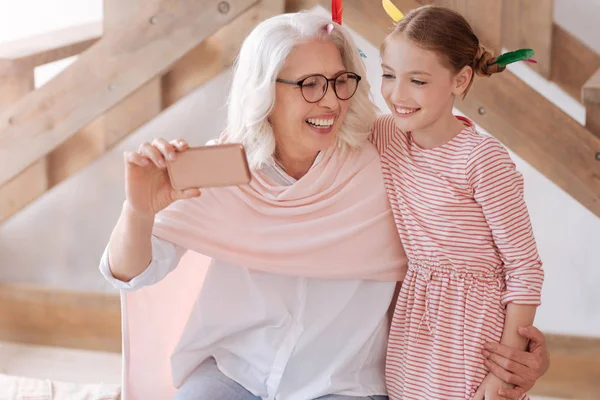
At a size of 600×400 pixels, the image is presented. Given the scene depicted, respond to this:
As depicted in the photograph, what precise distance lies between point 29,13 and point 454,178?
2.67 m

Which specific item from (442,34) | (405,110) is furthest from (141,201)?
(442,34)

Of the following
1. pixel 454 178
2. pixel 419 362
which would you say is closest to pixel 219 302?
pixel 419 362

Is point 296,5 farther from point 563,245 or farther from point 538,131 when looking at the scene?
point 563,245

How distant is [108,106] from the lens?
315 centimetres

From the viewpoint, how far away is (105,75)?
3.10m

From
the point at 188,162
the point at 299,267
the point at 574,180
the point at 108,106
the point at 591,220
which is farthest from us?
the point at 591,220

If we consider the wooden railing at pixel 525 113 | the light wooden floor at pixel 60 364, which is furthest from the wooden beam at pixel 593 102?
the light wooden floor at pixel 60 364

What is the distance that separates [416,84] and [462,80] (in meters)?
0.12

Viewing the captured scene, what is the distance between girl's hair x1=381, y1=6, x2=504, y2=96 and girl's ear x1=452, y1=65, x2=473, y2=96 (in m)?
0.01

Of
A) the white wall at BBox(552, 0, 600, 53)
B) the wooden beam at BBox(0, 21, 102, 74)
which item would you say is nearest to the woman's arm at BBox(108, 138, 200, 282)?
the wooden beam at BBox(0, 21, 102, 74)

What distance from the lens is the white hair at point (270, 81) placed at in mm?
2018

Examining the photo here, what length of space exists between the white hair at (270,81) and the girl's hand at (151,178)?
321 mm

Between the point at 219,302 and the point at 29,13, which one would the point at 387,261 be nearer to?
the point at 219,302

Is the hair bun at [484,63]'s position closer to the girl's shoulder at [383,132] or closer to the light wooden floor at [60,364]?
the girl's shoulder at [383,132]
